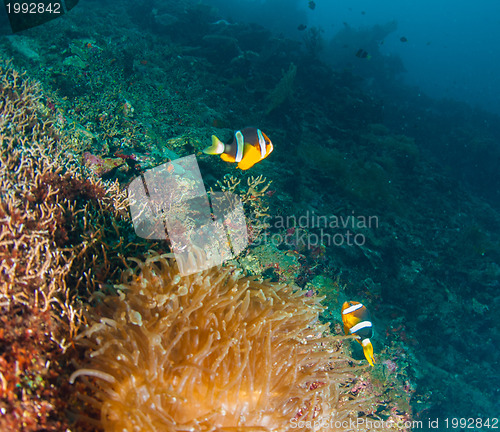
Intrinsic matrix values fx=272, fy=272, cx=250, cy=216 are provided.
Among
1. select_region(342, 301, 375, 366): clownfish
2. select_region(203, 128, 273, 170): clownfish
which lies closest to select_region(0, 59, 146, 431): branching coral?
select_region(203, 128, 273, 170): clownfish

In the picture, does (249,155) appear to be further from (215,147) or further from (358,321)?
(358,321)

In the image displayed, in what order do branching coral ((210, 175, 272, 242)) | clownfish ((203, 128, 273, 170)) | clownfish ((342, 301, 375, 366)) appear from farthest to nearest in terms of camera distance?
branching coral ((210, 175, 272, 242))
clownfish ((342, 301, 375, 366))
clownfish ((203, 128, 273, 170))

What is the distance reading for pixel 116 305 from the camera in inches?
79.4

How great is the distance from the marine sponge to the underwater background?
0.06 feet

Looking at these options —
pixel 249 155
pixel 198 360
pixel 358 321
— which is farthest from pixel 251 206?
pixel 198 360

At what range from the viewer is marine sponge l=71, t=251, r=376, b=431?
161 centimetres

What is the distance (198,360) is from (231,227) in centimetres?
212

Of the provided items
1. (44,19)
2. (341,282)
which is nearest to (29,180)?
(341,282)

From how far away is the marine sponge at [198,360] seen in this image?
1.61 metres

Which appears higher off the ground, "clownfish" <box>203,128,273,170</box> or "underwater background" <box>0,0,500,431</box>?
"clownfish" <box>203,128,273,170</box>

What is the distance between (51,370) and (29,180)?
6.24ft

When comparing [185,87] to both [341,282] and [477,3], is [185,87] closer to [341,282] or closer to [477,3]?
[341,282]

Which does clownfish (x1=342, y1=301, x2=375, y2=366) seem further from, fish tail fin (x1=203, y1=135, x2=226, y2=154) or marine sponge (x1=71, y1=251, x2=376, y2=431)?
fish tail fin (x1=203, y1=135, x2=226, y2=154)

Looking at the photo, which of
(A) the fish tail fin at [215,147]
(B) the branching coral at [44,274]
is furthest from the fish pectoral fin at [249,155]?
(B) the branching coral at [44,274]
